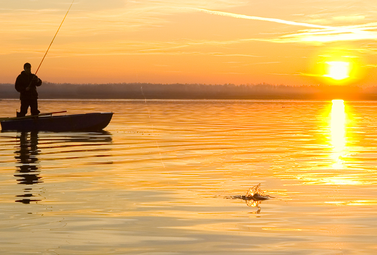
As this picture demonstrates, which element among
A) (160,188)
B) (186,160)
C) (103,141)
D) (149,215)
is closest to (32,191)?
(160,188)

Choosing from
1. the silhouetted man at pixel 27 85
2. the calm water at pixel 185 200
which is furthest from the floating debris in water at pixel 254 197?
the silhouetted man at pixel 27 85

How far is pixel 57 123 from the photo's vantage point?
26.6 metres

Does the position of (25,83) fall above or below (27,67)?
below

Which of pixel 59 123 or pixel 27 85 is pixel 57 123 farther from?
pixel 27 85

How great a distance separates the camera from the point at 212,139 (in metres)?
23.5

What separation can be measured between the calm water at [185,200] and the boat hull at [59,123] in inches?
238

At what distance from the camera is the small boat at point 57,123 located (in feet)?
84.7

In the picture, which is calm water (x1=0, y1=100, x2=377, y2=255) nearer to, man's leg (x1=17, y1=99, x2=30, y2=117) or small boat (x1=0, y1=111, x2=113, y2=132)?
small boat (x1=0, y1=111, x2=113, y2=132)

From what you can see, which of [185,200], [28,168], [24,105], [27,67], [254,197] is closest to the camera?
[185,200]

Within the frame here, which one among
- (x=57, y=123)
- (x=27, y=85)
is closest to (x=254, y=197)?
(x=27, y=85)

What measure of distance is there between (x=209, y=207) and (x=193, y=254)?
2.75 meters

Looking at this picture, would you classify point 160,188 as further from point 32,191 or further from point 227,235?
point 227,235

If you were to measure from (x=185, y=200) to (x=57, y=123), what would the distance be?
1737cm

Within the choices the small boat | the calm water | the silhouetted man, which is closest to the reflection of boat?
the calm water
